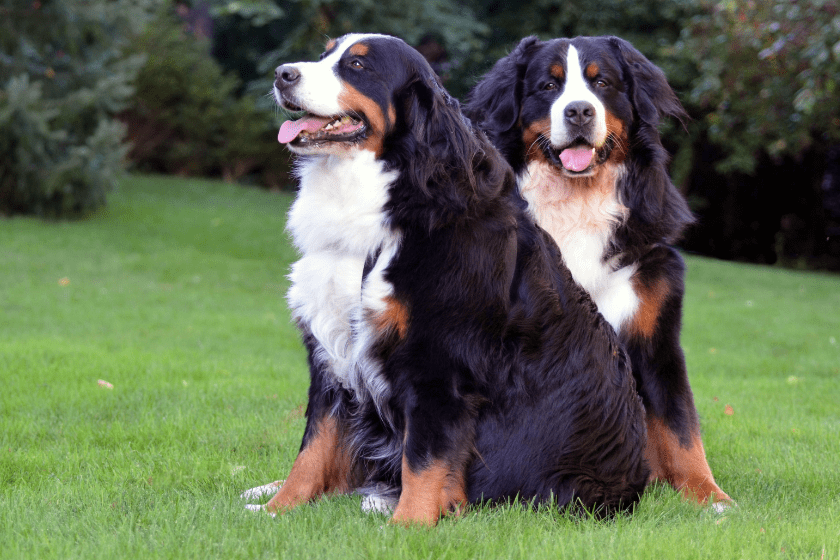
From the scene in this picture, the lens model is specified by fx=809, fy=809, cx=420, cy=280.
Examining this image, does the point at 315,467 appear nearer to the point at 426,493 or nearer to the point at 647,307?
the point at 426,493

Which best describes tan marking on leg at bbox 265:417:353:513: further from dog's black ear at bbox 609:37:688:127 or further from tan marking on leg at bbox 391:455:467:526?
dog's black ear at bbox 609:37:688:127

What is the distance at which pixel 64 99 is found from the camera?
14.6m

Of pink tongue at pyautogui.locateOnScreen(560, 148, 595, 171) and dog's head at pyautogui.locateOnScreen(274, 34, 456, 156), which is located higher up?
dog's head at pyautogui.locateOnScreen(274, 34, 456, 156)

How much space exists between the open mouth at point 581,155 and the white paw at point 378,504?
162 cm

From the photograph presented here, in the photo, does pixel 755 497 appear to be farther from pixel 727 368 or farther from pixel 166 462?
pixel 727 368

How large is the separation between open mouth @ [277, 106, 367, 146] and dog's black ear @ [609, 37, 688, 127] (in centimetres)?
134

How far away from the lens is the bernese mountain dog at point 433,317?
2.95m

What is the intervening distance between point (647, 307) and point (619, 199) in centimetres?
51

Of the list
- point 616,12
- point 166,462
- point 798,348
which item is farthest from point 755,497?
point 616,12

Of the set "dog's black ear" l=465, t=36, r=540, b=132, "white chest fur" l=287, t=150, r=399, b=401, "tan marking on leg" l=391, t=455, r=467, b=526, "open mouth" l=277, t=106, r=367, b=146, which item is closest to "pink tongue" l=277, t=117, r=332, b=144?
"open mouth" l=277, t=106, r=367, b=146

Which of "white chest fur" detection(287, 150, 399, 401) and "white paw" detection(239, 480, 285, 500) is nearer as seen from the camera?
"white chest fur" detection(287, 150, 399, 401)

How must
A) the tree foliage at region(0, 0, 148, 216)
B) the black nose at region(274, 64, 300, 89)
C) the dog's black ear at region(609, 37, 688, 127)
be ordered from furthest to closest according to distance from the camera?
the tree foliage at region(0, 0, 148, 216)
the dog's black ear at region(609, 37, 688, 127)
the black nose at region(274, 64, 300, 89)

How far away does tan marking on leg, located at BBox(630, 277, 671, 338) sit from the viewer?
11.4 ft

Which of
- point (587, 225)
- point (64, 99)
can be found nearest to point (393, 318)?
point (587, 225)
